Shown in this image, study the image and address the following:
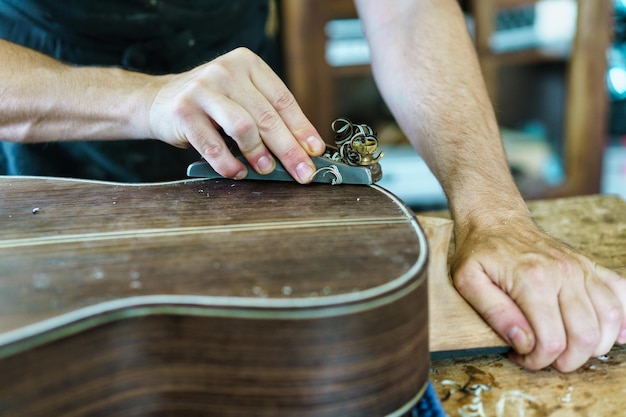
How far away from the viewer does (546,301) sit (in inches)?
27.8

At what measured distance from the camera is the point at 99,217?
78 cm

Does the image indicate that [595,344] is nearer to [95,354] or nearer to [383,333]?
[383,333]

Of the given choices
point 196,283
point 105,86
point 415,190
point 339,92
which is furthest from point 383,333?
point 339,92

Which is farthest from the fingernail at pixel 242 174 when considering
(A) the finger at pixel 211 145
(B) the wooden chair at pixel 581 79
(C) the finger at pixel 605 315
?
(B) the wooden chair at pixel 581 79

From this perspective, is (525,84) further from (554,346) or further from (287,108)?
(554,346)

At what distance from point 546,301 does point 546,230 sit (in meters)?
0.42

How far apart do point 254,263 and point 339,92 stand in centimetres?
208

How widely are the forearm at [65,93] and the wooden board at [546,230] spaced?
488mm

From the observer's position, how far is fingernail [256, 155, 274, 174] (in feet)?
2.83

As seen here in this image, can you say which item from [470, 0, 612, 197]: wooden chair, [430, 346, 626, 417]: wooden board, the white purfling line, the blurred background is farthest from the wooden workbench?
[470, 0, 612, 197]: wooden chair

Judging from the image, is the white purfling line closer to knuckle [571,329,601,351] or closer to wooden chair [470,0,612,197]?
knuckle [571,329,601,351]

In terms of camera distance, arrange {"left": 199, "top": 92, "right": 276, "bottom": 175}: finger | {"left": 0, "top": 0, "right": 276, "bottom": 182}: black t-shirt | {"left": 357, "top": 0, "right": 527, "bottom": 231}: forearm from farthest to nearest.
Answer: {"left": 0, "top": 0, "right": 276, "bottom": 182}: black t-shirt
{"left": 357, "top": 0, "right": 527, "bottom": 231}: forearm
{"left": 199, "top": 92, "right": 276, "bottom": 175}: finger

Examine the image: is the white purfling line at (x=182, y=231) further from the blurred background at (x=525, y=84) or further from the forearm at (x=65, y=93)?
the blurred background at (x=525, y=84)

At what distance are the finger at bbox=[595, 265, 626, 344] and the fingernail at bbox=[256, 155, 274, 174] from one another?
433 mm
